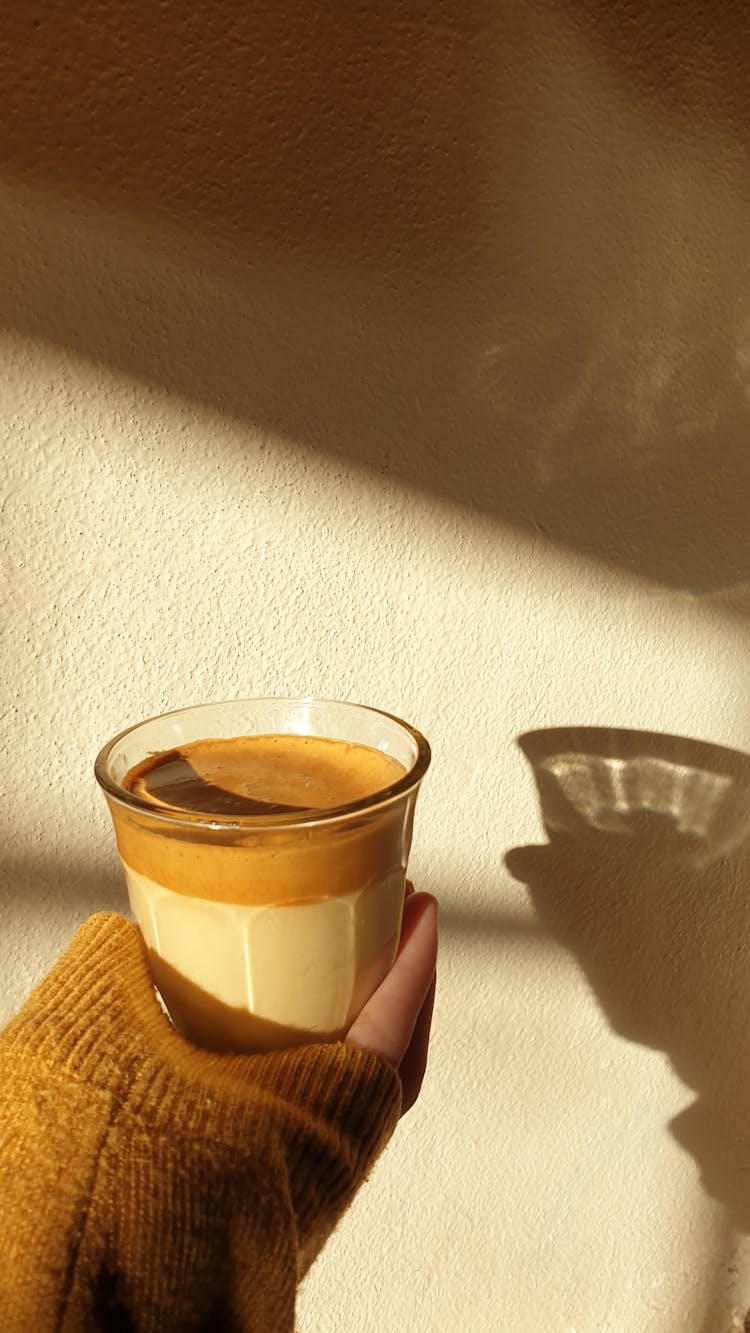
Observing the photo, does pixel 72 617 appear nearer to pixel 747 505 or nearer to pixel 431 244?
pixel 431 244

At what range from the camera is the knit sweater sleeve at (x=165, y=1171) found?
0.45 meters

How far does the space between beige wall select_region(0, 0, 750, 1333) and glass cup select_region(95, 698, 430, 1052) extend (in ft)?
0.57

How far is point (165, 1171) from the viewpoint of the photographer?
18.2 inches

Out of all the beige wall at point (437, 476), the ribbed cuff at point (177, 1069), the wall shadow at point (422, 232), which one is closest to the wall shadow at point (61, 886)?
the beige wall at point (437, 476)

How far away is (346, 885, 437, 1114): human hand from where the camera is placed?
537mm

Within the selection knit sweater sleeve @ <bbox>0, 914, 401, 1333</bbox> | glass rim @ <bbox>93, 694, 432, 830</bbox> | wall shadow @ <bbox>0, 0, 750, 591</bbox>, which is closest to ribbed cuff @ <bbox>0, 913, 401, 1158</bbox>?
knit sweater sleeve @ <bbox>0, 914, 401, 1333</bbox>

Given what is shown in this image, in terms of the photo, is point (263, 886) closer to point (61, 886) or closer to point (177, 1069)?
point (177, 1069)

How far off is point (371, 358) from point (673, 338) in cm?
29

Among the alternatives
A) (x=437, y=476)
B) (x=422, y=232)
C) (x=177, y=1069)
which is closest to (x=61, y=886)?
(x=177, y=1069)

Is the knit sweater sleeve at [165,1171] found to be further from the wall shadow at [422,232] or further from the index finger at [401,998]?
the wall shadow at [422,232]

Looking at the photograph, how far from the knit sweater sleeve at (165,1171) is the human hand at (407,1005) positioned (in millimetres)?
20

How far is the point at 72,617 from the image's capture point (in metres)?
0.64

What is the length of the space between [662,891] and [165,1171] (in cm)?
68

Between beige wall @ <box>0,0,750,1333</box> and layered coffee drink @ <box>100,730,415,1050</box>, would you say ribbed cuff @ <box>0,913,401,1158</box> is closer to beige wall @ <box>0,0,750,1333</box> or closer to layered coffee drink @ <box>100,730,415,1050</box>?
layered coffee drink @ <box>100,730,415,1050</box>
